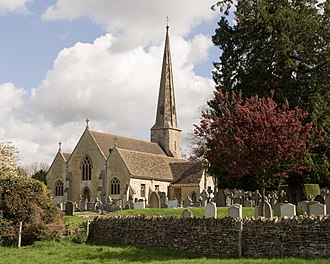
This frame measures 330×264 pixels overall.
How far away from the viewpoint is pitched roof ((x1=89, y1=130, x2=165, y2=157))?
5828 centimetres

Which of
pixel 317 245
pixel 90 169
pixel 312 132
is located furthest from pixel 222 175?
pixel 90 169

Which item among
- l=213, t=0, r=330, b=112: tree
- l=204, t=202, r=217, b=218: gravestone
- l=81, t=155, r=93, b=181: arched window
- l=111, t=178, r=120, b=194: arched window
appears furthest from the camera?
l=81, t=155, r=93, b=181: arched window

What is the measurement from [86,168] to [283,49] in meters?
34.5

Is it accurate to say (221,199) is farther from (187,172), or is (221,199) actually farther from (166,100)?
(166,100)

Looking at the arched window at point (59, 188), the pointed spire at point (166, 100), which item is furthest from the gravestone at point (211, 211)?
the pointed spire at point (166, 100)

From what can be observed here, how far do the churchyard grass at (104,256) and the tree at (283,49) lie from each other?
13883 mm

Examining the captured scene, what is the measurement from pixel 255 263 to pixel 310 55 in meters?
17.8

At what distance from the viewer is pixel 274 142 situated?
21656mm

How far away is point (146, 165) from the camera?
56344 mm

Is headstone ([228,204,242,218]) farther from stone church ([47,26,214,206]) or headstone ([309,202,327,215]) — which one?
stone church ([47,26,214,206])

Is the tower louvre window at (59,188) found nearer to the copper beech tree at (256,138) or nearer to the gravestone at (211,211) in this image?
the copper beech tree at (256,138)

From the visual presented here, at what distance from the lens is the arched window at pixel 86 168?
57.4 m

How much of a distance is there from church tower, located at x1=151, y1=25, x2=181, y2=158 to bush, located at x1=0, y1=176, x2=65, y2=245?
1859 inches

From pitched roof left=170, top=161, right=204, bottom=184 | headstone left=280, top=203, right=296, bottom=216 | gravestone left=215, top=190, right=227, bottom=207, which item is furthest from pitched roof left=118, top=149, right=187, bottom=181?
headstone left=280, top=203, right=296, bottom=216
